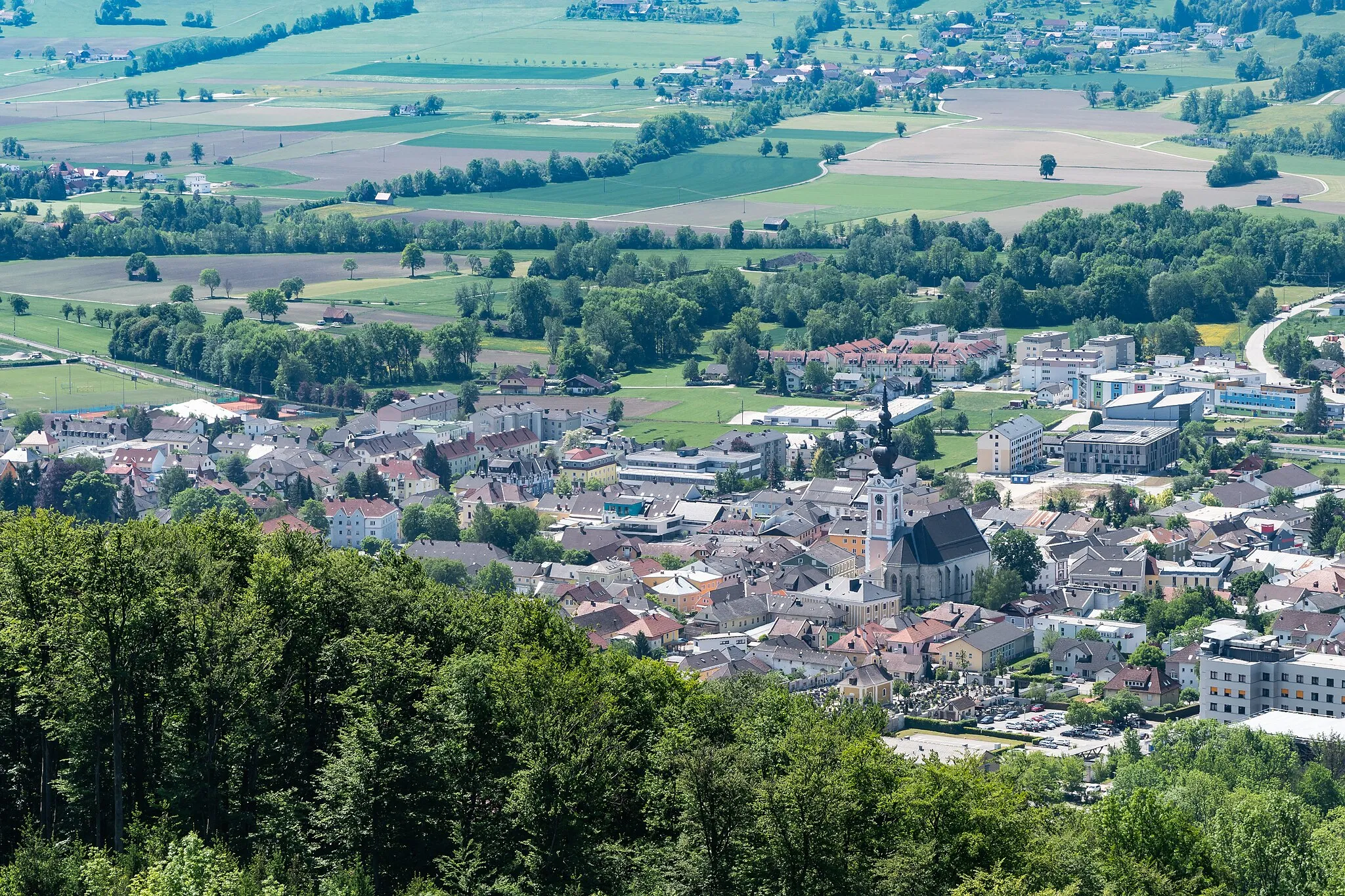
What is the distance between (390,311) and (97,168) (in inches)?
2124

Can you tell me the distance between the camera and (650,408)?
101625mm

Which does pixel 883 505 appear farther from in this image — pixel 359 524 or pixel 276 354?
pixel 276 354

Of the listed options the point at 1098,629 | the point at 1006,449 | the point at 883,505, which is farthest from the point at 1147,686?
the point at 1006,449

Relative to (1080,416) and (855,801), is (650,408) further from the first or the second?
(855,801)

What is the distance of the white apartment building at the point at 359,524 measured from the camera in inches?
3223

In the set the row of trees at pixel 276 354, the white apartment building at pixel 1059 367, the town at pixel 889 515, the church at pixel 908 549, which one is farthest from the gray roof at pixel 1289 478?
the row of trees at pixel 276 354

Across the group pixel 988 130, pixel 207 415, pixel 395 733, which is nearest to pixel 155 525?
pixel 395 733

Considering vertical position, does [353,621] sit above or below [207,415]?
above

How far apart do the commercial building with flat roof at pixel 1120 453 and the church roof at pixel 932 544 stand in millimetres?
17542

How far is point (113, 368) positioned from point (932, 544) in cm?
5035

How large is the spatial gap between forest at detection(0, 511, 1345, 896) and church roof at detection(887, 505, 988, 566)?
117 feet

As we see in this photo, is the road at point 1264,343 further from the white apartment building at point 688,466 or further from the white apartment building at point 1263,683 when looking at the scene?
the white apartment building at point 1263,683

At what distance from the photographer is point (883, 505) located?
241ft

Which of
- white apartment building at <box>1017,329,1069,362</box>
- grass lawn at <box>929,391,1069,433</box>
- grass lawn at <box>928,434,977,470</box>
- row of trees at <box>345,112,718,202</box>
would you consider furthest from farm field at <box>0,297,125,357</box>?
white apartment building at <box>1017,329,1069,362</box>
